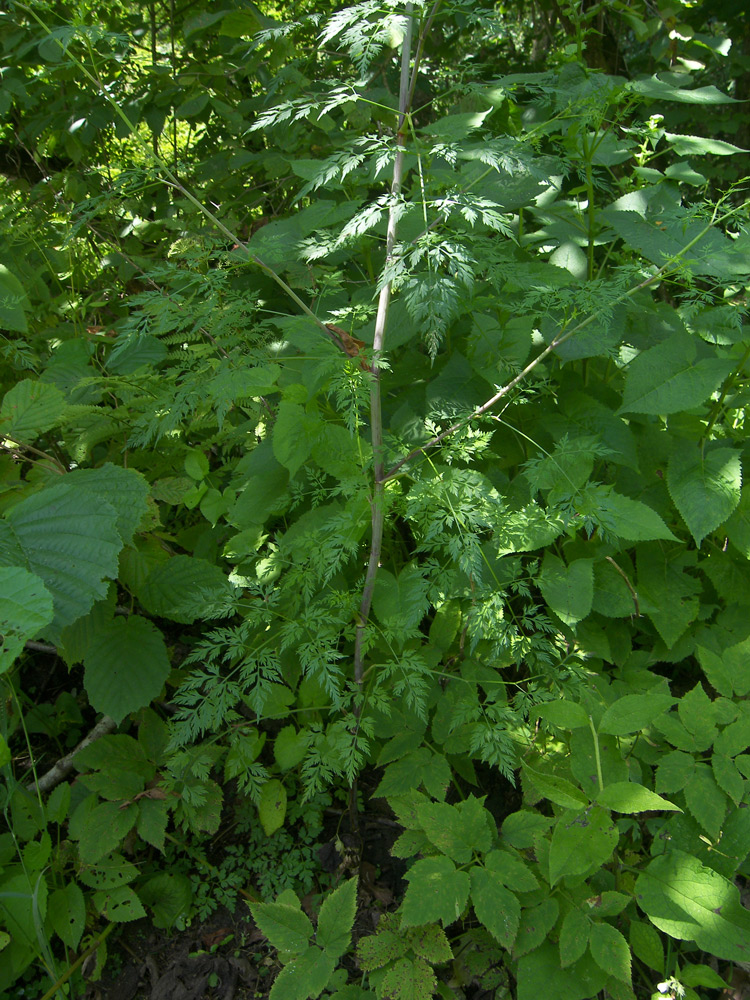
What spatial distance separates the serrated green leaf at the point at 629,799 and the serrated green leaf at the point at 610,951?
232mm

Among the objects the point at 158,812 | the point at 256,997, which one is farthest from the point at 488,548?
the point at 256,997

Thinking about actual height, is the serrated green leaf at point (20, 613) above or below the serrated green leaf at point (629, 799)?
above

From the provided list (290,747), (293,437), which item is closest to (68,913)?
(290,747)

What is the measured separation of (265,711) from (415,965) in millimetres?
623

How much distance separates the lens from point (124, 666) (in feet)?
5.39

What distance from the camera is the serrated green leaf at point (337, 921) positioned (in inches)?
50.6

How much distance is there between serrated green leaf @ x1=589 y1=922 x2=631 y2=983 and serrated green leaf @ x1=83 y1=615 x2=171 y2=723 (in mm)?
1063

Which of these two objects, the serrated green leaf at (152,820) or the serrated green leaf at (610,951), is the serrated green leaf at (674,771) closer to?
the serrated green leaf at (610,951)

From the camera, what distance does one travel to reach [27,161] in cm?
412

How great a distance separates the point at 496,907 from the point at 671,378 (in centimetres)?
123

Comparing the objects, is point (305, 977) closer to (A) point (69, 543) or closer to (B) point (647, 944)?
(B) point (647, 944)

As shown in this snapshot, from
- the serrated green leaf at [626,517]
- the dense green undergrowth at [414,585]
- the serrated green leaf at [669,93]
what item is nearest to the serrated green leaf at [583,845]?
the dense green undergrowth at [414,585]

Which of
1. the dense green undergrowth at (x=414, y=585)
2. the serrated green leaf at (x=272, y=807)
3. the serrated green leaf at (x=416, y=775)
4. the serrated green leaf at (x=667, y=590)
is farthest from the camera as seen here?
the serrated green leaf at (x=667, y=590)

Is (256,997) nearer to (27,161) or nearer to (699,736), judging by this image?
(699,736)
